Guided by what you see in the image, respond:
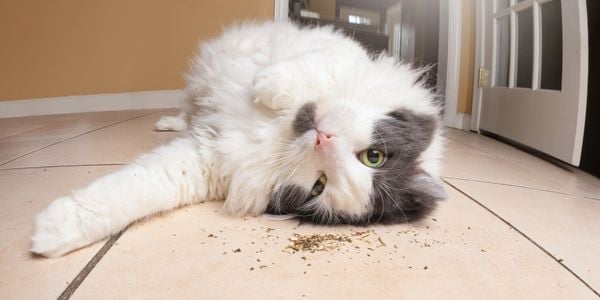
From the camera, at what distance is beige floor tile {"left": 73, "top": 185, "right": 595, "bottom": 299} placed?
644 mm

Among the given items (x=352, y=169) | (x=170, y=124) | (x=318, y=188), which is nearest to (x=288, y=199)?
(x=318, y=188)

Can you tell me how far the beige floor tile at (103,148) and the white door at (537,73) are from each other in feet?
6.07

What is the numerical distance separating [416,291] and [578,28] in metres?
1.68

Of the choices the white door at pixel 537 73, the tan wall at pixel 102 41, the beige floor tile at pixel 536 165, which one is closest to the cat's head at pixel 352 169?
the beige floor tile at pixel 536 165

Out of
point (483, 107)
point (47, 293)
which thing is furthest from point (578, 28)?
point (47, 293)

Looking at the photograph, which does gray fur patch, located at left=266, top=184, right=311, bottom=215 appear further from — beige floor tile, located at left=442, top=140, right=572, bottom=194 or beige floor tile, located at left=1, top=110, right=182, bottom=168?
beige floor tile, located at left=442, top=140, right=572, bottom=194

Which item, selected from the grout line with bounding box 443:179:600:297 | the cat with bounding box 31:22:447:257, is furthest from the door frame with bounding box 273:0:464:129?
the cat with bounding box 31:22:447:257

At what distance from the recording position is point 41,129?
211 cm

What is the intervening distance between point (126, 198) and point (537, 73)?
7.19ft

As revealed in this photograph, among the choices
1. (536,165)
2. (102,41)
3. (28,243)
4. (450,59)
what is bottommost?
(536,165)

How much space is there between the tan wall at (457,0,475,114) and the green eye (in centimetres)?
230

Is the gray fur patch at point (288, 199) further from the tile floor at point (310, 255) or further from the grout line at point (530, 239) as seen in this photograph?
the grout line at point (530, 239)

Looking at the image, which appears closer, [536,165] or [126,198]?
[126,198]

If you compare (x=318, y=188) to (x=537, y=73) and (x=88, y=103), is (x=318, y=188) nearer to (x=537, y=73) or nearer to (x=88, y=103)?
(x=537, y=73)
